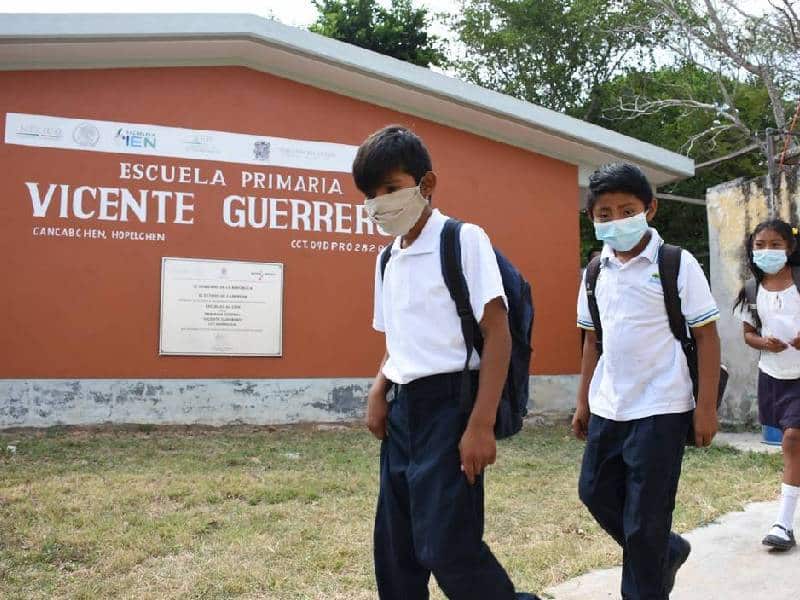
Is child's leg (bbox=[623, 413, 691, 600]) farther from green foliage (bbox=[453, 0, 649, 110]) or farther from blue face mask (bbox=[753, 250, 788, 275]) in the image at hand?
green foliage (bbox=[453, 0, 649, 110])

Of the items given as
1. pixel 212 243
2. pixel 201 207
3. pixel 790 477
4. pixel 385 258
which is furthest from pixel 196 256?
pixel 790 477

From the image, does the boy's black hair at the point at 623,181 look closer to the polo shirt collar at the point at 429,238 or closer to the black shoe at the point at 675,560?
the polo shirt collar at the point at 429,238

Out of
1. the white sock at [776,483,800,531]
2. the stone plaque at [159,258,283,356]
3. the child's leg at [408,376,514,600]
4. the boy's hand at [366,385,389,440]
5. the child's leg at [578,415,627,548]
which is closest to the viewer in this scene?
the child's leg at [408,376,514,600]

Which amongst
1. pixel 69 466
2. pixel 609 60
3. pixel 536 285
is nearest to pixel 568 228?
pixel 536 285

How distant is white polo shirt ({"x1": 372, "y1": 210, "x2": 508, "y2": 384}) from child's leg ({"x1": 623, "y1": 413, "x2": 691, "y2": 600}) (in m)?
0.72

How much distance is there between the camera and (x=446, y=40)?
21.2m

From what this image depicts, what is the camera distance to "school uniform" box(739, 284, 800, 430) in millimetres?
3617

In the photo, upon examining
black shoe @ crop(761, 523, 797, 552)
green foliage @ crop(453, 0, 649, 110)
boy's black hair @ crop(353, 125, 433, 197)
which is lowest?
black shoe @ crop(761, 523, 797, 552)

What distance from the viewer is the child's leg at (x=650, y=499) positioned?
7.95ft

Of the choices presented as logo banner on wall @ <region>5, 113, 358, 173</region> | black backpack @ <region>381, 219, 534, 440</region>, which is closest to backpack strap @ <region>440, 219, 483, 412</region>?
black backpack @ <region>381, 219, 534, 440</region>

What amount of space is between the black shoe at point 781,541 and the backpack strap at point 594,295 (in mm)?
1360

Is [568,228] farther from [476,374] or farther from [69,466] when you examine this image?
[476,374]

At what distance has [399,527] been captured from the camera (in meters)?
2.19

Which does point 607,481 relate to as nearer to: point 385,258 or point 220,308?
point 385,258
